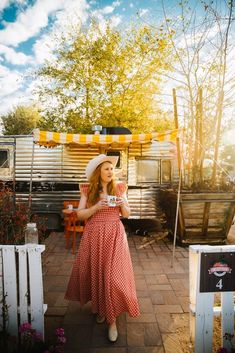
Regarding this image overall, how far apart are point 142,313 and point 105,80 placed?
39.9 ft

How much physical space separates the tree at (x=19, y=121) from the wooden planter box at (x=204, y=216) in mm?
27573

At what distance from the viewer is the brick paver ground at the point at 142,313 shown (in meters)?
2.60

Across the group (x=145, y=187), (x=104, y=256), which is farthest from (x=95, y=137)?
(x=104, y=256)

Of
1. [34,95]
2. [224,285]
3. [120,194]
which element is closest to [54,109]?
[34,95]

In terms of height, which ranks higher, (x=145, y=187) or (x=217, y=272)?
(x=145, y=187)

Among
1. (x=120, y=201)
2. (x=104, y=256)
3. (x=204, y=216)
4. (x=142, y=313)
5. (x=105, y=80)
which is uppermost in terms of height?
(x=105, y=80)

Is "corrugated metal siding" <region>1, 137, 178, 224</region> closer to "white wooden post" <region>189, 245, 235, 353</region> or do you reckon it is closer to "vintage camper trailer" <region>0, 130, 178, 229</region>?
"vintage camper trailer" <region>0, 130, 178, 229</region>

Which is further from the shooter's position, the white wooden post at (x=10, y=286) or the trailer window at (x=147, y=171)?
the trailer window at (x=147, y=171)

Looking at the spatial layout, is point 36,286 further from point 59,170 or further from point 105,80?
point 105,80

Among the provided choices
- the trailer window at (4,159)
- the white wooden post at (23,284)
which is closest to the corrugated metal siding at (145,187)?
the trailer window at (4,159)

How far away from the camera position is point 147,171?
8047 millimetres

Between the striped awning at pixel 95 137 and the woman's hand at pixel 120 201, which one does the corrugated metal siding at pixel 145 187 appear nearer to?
the striped awning at pixel 95 137

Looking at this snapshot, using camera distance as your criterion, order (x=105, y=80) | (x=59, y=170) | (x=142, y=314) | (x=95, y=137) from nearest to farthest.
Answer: (x=142, y=314) < (x=95, y=137) < (x=59, y=170) < (x=105, y=80)

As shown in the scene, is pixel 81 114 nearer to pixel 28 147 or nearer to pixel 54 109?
pixel 54 109
